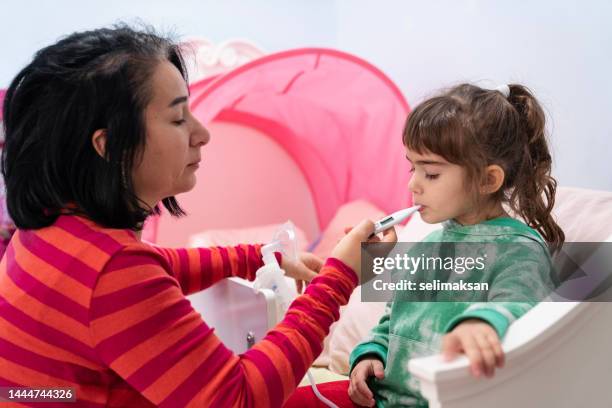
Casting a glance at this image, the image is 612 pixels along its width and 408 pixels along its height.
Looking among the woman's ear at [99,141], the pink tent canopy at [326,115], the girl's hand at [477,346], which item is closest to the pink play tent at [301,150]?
the pink tent canopy at [326,115]

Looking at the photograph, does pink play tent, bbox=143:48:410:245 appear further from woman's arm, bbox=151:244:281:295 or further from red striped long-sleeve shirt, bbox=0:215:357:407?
red striped long-sleeve shirt, bbox=0:215:357:407

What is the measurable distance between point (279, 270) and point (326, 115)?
140cm

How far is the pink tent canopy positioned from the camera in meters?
1.94

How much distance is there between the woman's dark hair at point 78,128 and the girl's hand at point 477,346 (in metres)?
0.45

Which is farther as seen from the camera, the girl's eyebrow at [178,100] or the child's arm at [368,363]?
the child's arm at [368,363]

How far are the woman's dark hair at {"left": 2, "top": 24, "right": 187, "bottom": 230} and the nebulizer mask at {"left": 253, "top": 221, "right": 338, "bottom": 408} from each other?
319 millimetres

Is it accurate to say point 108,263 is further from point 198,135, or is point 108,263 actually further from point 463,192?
point 463,192

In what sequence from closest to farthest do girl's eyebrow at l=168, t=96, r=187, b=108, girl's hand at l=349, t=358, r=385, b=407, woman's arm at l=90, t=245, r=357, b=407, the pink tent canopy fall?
woman's arm at l=90, t=245, r=357, b=407 → girl's eyebrow at l=168, t=96, r=187, b=108 → girl's hand at l=349, t=358, r=385, b=407 → the pink tent canopy

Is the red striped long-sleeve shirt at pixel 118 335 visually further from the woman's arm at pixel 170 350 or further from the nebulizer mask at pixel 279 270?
the nebulizer mask at pixel 279 270

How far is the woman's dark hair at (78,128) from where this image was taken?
74 centimetres

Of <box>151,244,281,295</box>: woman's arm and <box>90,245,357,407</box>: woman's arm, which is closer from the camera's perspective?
<box>90,245,357,407</box>: woman's arm

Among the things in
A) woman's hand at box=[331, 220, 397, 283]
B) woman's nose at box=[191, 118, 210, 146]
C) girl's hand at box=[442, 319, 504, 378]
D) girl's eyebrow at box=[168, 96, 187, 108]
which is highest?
girl's eyebrow at box=[168, 96, 187, 108]

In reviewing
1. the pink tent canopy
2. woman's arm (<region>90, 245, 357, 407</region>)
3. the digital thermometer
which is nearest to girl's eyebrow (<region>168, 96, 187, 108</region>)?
woman's arm (<region>90, 245, 357, 407</region>)

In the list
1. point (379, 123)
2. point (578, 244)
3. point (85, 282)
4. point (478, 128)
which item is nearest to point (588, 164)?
point (578, 244)
